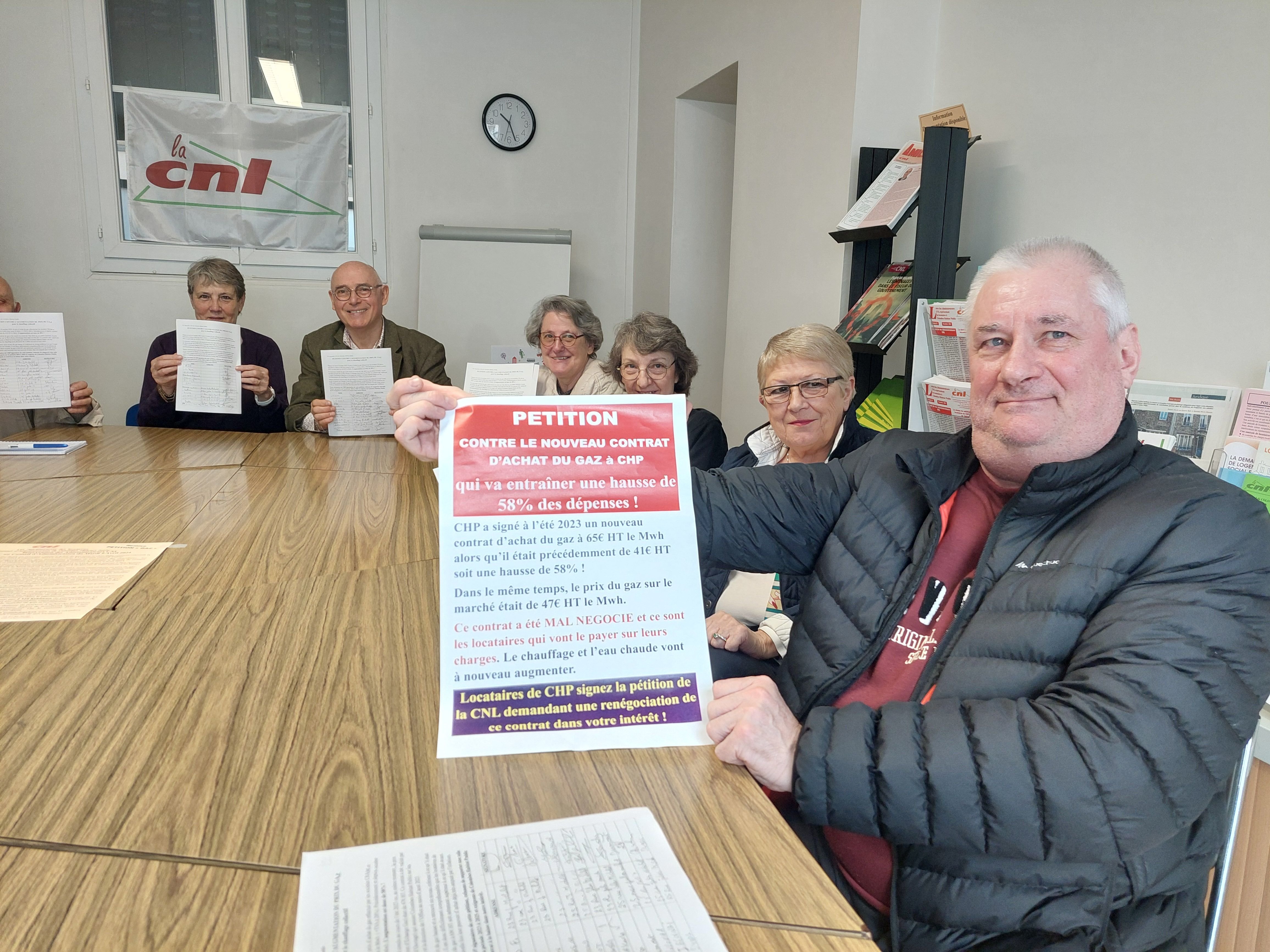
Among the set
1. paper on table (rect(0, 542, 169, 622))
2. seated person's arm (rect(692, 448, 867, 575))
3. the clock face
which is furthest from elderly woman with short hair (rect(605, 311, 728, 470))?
the clock face

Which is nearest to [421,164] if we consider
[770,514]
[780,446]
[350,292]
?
[350,292]

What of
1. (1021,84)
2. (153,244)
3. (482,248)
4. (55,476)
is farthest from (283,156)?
(1021,84)

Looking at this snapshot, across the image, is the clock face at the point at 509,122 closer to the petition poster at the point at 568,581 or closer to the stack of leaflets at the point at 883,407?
the stack of leaflets at the point at 883,407

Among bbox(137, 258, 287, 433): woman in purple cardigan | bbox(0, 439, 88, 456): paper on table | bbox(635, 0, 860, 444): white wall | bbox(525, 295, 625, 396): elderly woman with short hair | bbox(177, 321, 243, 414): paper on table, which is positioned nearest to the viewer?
bbox(0, 439, 88, 456): paper on table

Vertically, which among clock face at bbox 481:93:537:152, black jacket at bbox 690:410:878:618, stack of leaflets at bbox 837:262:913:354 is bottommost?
black jacket at bbox 690:410:878:618

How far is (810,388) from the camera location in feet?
6.82

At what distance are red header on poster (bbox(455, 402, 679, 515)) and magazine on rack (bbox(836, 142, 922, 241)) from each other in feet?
6.17

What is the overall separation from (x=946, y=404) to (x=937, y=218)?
0.59 m

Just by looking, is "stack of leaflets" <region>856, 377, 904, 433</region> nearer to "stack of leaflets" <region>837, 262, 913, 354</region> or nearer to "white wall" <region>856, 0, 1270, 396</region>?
"stack of leaflets" <region>837, 262, 913, 354</region>

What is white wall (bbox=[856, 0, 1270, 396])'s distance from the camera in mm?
1751

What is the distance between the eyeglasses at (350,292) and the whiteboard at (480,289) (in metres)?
1.26

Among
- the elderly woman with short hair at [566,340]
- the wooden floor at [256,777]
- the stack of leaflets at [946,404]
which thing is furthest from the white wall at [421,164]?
the wooden floor at [256,777]

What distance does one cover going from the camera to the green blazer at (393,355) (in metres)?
3.53

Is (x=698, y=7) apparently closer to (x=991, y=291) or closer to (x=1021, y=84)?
(x=1021, y=84)
